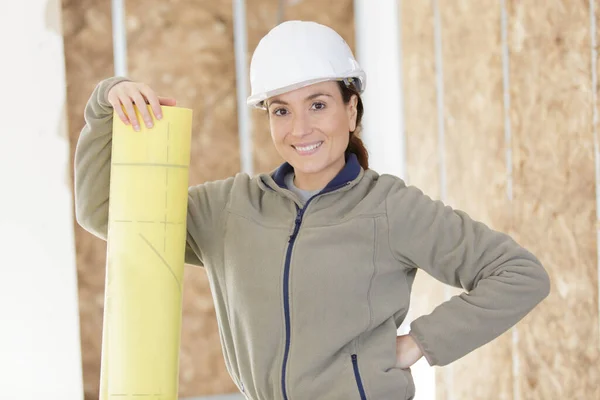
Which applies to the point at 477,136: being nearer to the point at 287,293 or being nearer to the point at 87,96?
the point at 287,293

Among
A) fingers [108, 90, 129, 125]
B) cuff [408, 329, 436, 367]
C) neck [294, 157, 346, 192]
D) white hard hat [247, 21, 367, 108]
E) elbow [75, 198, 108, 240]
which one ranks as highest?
white hard hat [247, 21, 367, 108]

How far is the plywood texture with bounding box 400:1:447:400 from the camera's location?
142 inches

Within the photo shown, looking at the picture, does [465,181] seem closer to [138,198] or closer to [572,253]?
[572,253]

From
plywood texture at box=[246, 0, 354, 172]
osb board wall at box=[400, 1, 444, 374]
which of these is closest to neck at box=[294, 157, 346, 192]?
osb board wall at box=[400, 1, 444, 374]

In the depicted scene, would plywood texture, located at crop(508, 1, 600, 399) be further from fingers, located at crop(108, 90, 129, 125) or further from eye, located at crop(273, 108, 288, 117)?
fingers, located at crop(108, 90, 129, 125)

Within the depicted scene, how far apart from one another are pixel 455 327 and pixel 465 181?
168 centimetres

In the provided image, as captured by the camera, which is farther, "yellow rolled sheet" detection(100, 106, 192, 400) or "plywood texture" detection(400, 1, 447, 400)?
"plywood texture" detection(400, 1, 447, 400)

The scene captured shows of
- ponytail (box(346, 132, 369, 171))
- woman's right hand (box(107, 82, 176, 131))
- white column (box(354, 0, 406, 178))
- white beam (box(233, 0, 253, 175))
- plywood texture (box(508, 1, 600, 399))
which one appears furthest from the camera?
white beam (box(233, 0, 253, 175))

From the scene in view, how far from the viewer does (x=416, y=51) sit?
3.72 metres

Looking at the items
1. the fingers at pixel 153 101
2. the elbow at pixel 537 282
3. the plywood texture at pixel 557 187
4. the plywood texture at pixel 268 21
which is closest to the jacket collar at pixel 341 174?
the fingers at pixel 153 101

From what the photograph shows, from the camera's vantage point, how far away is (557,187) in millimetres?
2779

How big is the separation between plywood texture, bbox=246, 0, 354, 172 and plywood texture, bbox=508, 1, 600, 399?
5.09 ft

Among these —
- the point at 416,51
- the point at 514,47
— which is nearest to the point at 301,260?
the point at 514,47

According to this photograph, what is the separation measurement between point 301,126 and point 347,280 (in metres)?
0.40
